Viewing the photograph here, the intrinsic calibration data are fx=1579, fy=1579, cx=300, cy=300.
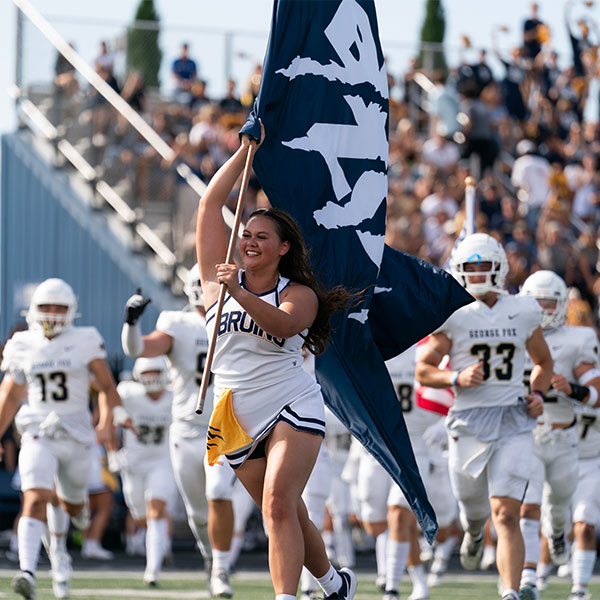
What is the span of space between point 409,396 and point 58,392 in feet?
9.81

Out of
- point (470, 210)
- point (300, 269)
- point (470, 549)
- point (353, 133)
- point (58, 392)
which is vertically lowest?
point (470, 549)

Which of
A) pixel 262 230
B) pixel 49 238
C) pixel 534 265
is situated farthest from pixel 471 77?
pixel 262 230

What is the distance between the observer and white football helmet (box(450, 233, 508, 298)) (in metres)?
10.4

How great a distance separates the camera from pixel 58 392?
463 inches

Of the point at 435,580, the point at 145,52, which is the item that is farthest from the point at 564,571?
the point at 145,52

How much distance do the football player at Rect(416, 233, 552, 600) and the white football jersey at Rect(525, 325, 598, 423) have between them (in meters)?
1.10

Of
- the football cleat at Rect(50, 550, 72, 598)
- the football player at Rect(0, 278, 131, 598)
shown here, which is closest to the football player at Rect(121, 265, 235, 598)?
the football player at Rect(0, 278, 131, 598)

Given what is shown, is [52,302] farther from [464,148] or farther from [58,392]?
[464,148]

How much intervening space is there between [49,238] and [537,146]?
21.7 ft

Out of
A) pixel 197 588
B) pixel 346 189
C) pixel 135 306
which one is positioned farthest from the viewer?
pixel 197 588

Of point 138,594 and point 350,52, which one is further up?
point 350,52

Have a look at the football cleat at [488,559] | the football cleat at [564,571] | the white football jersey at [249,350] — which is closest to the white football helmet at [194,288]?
the white football jersey at [249,350]

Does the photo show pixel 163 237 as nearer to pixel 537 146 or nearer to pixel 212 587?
pixel 537 146

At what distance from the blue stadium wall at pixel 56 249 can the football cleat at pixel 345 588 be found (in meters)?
10.6
